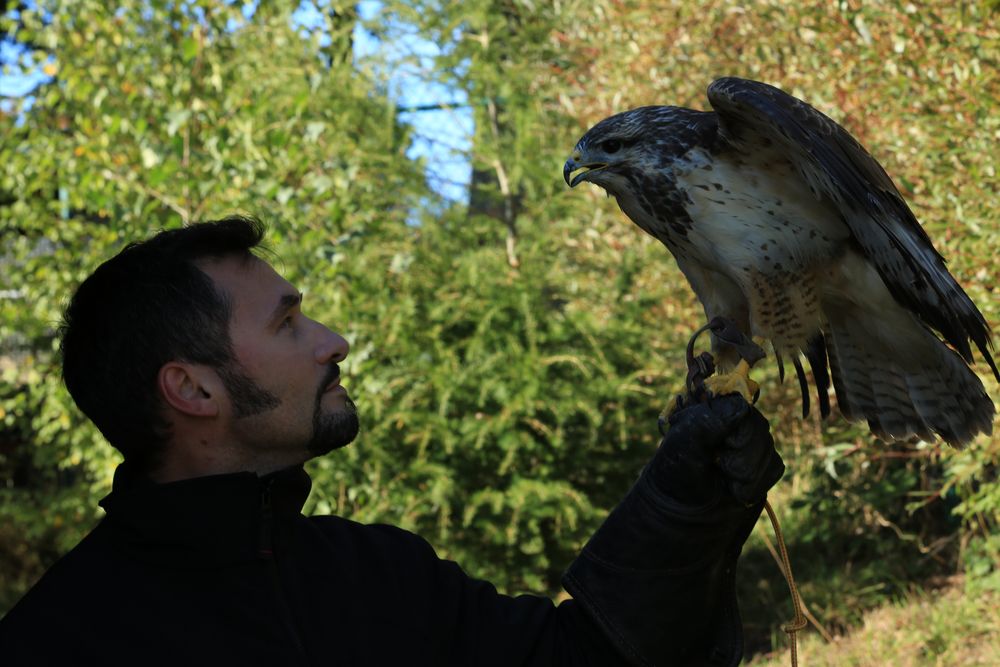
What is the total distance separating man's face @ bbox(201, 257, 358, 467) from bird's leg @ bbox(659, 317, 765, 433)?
29.5 inches

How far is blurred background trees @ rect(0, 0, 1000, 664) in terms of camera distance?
5121 mm

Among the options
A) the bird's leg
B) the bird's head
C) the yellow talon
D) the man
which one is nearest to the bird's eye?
the bird's head

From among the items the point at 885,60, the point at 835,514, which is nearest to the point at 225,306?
the point at 885,60

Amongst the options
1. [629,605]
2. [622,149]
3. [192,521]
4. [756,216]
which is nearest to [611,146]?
[622,149]

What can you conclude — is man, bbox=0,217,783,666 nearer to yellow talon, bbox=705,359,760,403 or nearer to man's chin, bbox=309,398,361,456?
man's chin, bbox=309,398,361,456

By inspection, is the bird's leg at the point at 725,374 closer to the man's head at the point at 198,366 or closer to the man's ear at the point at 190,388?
the man's head at the point at 198,366

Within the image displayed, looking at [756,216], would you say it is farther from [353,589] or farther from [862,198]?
[353,589]

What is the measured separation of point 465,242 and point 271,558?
3942 mm

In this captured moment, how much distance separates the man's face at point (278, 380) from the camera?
1.82 m

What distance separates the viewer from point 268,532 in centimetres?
177

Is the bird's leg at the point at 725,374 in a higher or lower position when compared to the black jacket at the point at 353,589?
higher

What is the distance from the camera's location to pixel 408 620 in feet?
6.14

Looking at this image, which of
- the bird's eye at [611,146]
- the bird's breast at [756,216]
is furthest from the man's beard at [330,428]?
the bird's eye at [611,146]

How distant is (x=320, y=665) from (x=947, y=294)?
1.44m
